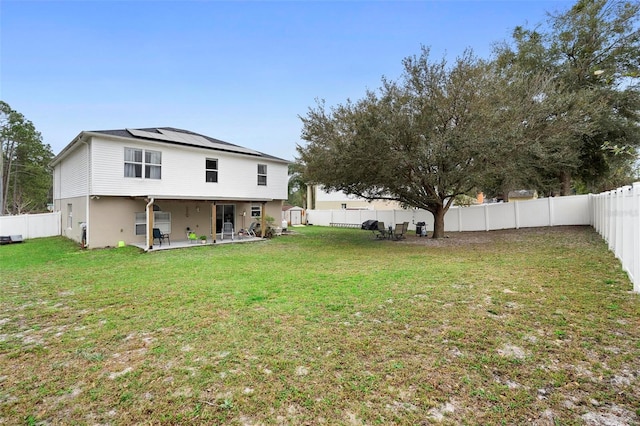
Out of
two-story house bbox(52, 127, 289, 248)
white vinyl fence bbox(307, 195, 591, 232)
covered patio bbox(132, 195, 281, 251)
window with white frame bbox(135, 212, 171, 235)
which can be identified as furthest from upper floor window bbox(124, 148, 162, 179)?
white vinyl fence bbox(307, 195, 591, 232)

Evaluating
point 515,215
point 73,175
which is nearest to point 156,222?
point 73,175

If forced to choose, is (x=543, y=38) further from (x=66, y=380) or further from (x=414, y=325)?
(x=66, y=380)

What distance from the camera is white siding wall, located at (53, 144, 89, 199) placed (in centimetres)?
1309

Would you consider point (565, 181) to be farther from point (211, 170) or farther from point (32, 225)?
point (32, 225)

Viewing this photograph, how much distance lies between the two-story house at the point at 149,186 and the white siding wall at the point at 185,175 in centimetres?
3

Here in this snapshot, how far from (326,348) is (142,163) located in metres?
13.3

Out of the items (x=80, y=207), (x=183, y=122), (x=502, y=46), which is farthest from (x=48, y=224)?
(x=502, y=46)

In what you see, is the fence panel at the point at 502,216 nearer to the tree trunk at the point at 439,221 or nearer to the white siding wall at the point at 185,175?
the tree trunk at the point at 439,221

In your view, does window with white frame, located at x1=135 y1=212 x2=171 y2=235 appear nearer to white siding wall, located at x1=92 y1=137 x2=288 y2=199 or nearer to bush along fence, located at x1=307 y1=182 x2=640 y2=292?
white siding wall, located at x1=92 y1=137 x2=288 y2=199

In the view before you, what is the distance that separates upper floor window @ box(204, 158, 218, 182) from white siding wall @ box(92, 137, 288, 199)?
0.21m

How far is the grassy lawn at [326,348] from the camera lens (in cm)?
254

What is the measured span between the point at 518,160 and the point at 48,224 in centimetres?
2351

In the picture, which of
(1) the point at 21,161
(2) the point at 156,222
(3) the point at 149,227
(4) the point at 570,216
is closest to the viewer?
(3) the point at 149,227

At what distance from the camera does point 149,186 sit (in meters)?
13.7
